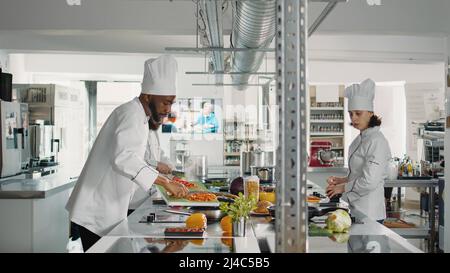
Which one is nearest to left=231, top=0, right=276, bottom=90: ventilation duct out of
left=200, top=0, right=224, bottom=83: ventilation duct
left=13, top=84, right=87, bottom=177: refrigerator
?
left=200, top=0, right=224, bottom=83: ventilation duct

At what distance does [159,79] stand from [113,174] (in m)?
0.60

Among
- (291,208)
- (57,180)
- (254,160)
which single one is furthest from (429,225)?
(291,208)

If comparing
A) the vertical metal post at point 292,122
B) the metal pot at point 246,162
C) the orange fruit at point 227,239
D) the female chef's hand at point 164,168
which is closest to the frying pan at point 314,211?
the orange fruit at point 227,239

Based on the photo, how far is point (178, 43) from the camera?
8016mm

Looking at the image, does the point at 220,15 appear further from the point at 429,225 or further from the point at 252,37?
the point at 429,225

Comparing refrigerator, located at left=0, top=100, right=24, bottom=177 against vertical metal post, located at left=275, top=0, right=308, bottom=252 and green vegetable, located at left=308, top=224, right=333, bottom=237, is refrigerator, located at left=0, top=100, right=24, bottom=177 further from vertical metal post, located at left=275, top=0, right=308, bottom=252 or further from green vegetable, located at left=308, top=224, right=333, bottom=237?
vertical metal post, located at left=275, top=0, right=308, bottom=252

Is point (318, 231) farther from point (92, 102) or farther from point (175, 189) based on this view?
point (92, 102)

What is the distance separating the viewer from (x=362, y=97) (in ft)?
13.7

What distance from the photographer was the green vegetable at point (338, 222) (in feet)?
8.33

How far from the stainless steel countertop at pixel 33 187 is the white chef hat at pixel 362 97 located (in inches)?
88.8

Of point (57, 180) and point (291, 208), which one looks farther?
point (57, 180)

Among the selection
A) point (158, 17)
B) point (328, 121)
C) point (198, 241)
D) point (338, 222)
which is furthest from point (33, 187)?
point (328, 121)

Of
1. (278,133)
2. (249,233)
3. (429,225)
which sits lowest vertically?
(429,225)

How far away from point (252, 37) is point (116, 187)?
1459 mm
